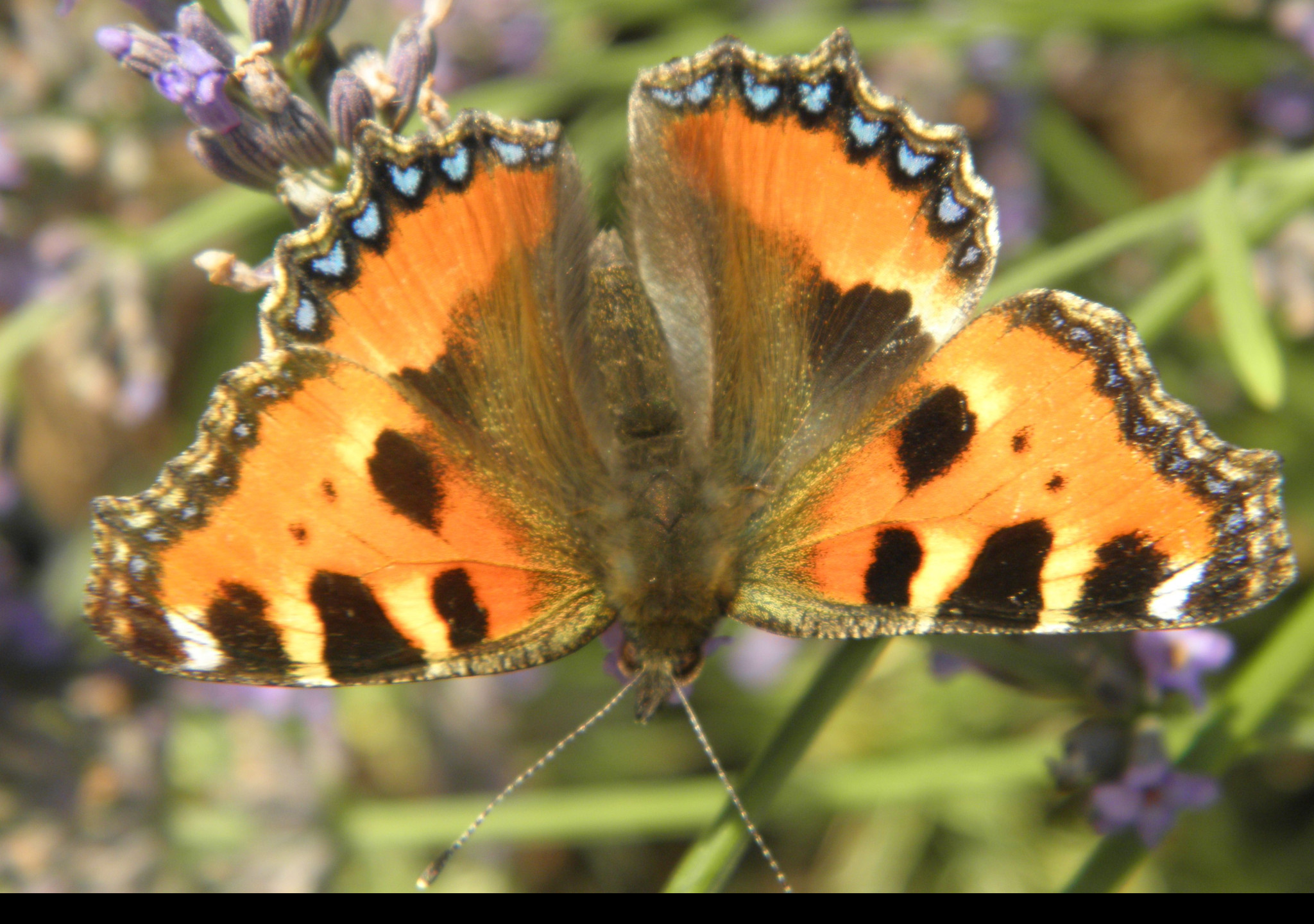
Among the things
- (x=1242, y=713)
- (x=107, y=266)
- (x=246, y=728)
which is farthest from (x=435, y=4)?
(x=246, y=728)

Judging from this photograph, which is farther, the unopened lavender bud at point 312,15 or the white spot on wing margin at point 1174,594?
the unopened lavender bud at point 312,15

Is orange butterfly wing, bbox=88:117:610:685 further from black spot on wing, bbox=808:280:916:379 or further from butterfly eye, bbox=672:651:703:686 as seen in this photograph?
black spot on wing, bbox=808:280:916:379

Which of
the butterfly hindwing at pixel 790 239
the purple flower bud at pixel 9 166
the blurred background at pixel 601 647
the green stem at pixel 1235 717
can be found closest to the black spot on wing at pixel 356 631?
the blurred background at pixel 601 647

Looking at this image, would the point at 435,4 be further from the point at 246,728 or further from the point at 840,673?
the point at 246,728

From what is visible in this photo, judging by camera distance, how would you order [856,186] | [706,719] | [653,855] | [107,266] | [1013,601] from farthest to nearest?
[653,855], [706,719], [107,266], [856,186], [1013,601]

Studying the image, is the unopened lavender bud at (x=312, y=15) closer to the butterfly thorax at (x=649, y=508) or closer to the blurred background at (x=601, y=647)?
the blurred background at (x=601, y=647)

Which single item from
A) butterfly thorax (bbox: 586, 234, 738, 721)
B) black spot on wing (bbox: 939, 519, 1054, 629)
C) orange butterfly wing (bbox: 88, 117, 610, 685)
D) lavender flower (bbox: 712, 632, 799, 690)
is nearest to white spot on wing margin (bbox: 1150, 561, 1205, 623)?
black spot on wing (bbox: 939, 519, 1054, 629)
